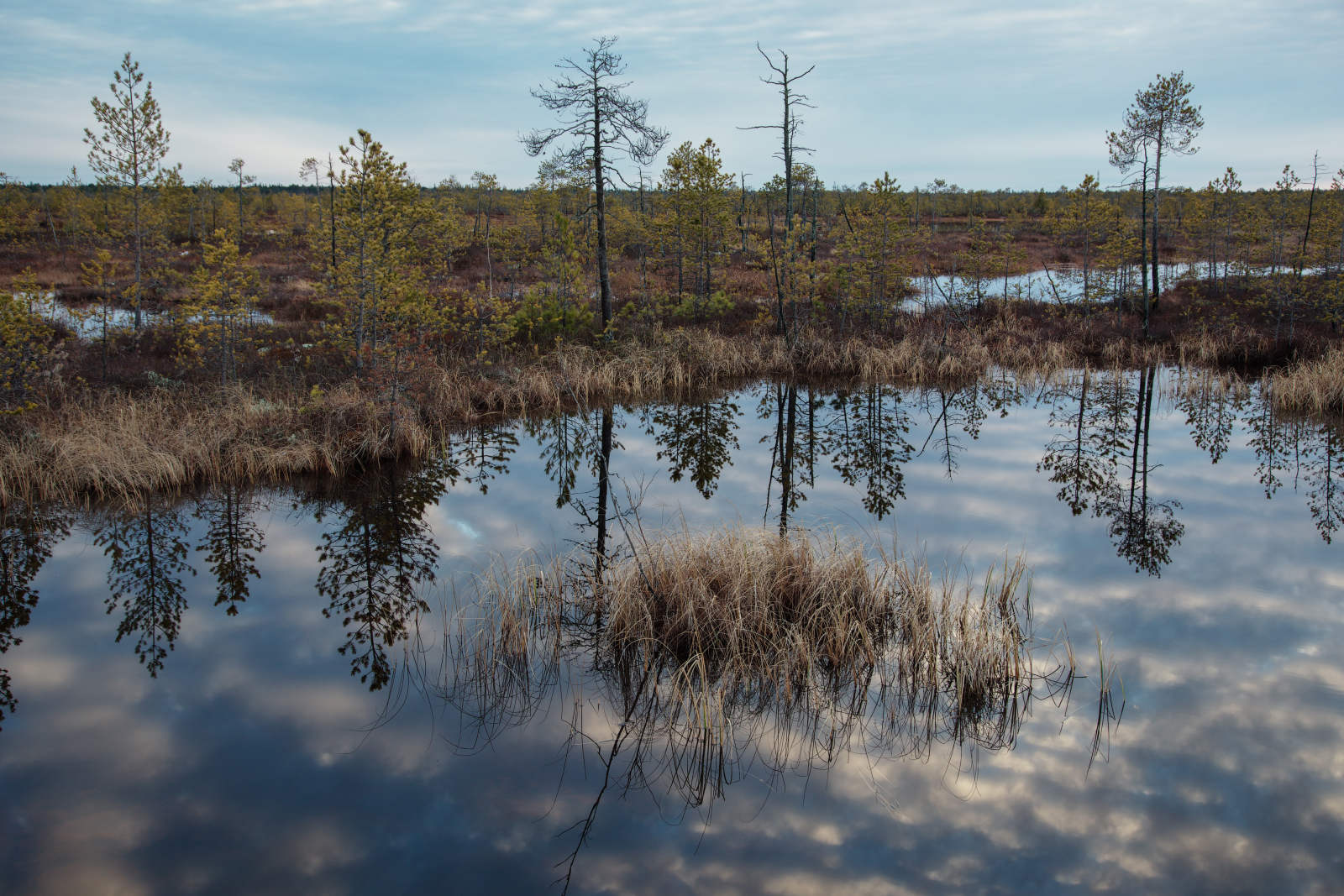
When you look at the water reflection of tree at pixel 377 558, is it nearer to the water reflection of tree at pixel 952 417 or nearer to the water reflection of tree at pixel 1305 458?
the water reflection of tree at pixel 952 417

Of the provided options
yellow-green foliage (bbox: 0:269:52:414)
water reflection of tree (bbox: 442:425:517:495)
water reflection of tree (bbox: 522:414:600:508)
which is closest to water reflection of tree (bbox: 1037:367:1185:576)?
water reflection of tree (bbox: 522:414:600:508)

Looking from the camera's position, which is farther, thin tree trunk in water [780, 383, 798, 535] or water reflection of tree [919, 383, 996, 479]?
water reflection of tree [919, 383, 996, 479]

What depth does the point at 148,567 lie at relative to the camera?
7609 millimetres

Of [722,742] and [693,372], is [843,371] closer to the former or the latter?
[693,372]

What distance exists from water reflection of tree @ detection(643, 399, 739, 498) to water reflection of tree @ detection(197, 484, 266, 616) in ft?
17.4

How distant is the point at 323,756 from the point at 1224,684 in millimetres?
6263

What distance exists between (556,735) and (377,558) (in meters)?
3.97

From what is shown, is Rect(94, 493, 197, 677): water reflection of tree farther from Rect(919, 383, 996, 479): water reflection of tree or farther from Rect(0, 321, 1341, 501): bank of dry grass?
Rect(919, 383, 996, 479): water reflection of tree

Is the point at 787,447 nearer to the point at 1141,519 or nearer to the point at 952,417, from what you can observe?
the point at 952,417

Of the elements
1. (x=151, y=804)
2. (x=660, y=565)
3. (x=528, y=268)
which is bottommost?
(x=151, y=804)

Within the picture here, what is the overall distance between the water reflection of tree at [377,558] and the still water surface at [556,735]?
4 centimetres

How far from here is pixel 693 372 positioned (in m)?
18.4

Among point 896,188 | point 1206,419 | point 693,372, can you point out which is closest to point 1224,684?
point 1206,419

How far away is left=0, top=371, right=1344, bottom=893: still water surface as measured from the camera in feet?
12.4
